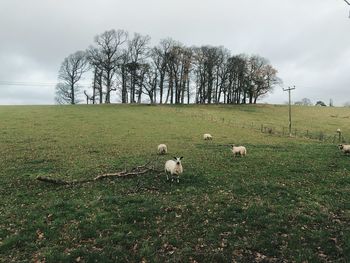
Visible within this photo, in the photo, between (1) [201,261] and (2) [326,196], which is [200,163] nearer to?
(2) [326,196]

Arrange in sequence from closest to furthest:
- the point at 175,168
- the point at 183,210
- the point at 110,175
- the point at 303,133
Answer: the point at 183,210
the point at 175,168
the point at 110,175
the point at 303,133

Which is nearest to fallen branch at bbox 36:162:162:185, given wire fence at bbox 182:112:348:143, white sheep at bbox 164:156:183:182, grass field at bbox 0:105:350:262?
grass field at bbox 0:105:350:262

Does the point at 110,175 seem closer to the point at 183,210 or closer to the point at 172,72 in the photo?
the point at 183,210

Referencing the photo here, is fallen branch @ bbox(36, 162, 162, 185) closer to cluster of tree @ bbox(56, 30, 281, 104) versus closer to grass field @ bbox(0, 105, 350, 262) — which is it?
grass field @ bbox(0, 105, 350, 262)

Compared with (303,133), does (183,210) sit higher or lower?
lower

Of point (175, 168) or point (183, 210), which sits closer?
point (183, 210)

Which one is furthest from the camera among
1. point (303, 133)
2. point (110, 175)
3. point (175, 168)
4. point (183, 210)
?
point (303, 133)

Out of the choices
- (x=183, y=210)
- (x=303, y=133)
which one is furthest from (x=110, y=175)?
(x=303, y=133)

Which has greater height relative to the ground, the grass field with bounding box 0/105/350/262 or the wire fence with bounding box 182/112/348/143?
the wire fence with bounding box 182/112/348/143

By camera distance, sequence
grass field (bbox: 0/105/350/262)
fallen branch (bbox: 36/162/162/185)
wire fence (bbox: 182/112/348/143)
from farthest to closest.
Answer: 1. wire fence (bbox: 182/112/348/143)
2. fallen branch (bbox: 36/162/162/185)
3. grass field (bbox: 0/105/350/262)

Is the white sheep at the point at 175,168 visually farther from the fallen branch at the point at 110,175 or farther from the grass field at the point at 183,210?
the fallen branch at the point at 110,175

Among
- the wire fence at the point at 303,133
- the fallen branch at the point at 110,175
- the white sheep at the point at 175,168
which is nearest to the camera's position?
the fallen branch at the point at 110,175

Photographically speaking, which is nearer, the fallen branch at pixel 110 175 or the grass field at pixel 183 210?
the grass field at pixel 183 210

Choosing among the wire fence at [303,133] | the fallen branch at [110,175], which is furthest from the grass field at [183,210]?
the wire fence at [303,133]
